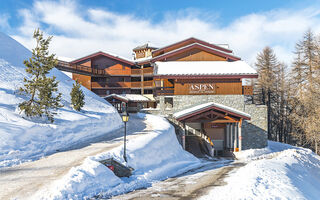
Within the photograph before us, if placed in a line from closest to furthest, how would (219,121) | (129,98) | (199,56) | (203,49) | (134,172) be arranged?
(134,172) → (219,121) → (203,49) → (199,56) → (129,98)

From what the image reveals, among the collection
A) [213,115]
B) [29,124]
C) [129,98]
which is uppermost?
[129,98]

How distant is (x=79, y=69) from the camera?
3459 cm

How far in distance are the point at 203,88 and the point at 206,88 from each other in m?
0.36

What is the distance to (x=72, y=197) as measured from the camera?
Answer: 7.67m

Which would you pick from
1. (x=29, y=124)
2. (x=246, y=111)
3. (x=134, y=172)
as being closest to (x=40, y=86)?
(x=29, y=124)

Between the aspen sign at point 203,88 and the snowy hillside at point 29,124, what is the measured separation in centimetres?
962

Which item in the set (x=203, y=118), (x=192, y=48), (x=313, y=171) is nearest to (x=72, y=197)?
(x=203, y=118)

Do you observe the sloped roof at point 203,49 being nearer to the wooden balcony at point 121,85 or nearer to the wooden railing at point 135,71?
the wooden balcony at point 121,85

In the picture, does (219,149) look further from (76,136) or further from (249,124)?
(76,136)

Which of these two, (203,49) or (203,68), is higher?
(203,49)

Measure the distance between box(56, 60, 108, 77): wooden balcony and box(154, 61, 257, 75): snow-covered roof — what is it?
12321 millimetres

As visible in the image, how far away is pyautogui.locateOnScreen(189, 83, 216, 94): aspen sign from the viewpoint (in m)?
26.4

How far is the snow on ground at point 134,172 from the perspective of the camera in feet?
26.3

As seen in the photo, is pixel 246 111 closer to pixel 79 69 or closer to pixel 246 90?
pixel 246 90
